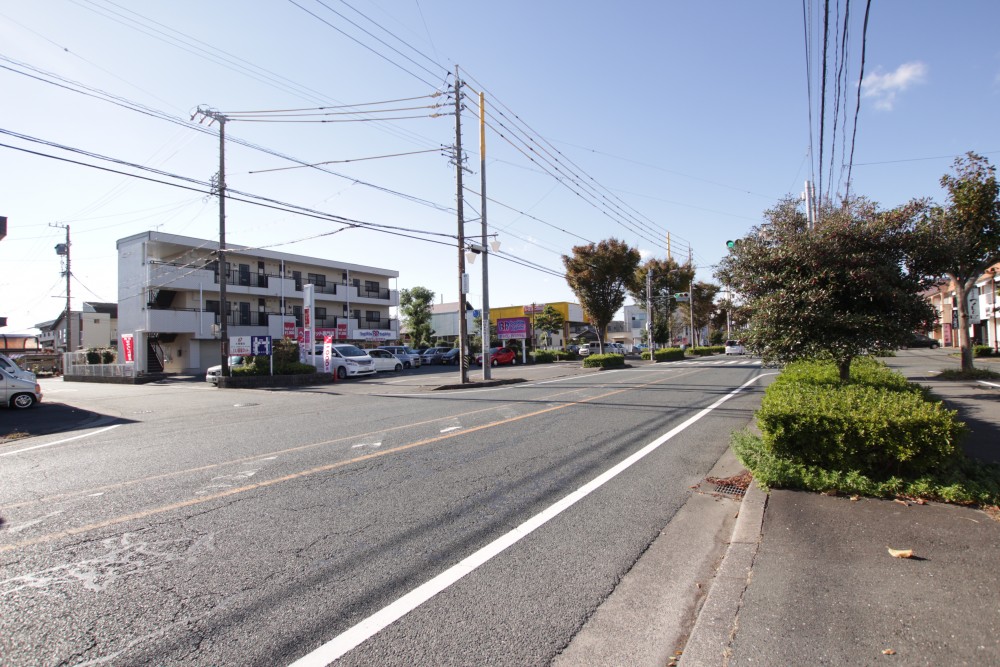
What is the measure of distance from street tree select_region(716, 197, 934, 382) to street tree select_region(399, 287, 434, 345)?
4867cm

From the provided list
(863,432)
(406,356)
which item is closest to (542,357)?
(406,356)

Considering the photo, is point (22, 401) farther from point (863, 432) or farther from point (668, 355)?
point (668, 355)

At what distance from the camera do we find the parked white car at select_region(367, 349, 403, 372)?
30905mm

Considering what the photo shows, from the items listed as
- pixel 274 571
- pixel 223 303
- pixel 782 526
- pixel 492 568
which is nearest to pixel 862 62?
pixel 782 526

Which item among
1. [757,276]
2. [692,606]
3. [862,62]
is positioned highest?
[862,62]

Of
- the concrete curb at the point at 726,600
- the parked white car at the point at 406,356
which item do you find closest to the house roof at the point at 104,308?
the parked white car at the point at 406,356

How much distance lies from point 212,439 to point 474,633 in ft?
24.8

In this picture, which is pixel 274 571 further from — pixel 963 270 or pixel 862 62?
pixel 963 270

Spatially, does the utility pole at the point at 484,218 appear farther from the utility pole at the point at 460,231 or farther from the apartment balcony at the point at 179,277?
the apartment balcony at the point at 179,277

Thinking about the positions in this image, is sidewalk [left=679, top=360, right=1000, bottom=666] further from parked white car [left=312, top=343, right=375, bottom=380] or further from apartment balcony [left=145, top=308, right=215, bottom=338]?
apartment balcony [left=145, top=308, right=215, bottom=338]

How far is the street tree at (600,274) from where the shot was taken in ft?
115

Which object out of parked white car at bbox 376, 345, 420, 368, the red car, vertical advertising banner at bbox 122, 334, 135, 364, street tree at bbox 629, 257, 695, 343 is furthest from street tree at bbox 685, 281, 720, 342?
vertical advertising banner at bbox 122, 334, 135, 364

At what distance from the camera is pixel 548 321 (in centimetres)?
6225

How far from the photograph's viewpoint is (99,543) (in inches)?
165
